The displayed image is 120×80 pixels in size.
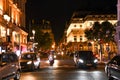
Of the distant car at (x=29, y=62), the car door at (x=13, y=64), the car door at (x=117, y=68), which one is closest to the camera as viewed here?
the car door at (x=117, y=68)

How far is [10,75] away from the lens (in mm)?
20781

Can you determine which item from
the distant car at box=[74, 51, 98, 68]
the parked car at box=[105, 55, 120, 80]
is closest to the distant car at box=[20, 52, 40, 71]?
the distant car at box=[74, 51, 98, 68]

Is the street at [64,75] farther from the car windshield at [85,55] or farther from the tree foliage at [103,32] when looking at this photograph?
the tree foliage at [103,32]

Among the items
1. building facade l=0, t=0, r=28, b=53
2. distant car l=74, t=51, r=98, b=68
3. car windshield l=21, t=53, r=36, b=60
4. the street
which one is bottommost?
the street

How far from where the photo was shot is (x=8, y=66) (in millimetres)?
20016

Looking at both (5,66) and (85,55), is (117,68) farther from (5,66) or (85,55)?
(85,55)

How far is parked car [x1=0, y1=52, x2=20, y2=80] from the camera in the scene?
1898 cm

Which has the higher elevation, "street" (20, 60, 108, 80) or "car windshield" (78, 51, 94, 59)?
"car windshield" (78, 51, 94, 59)

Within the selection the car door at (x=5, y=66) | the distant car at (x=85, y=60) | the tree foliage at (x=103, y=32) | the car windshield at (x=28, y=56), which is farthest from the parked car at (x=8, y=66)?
the tree foliage at (x=103, y=32)

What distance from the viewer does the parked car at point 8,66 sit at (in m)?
19.0

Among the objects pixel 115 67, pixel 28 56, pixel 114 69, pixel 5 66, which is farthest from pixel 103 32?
pixel 5 66

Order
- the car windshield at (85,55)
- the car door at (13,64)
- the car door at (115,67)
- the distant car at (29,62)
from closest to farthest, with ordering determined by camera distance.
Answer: the car door at (115,67), the car door at (13,64), the distant car at (29,62), the car windshield at (85,55)

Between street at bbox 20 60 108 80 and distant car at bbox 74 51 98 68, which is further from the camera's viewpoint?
distant car at bbox 74 51 98 68

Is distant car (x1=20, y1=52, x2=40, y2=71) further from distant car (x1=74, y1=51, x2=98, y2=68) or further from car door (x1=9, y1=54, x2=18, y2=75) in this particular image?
car door (x1=9, y1=54, x2=18, y2=75)
